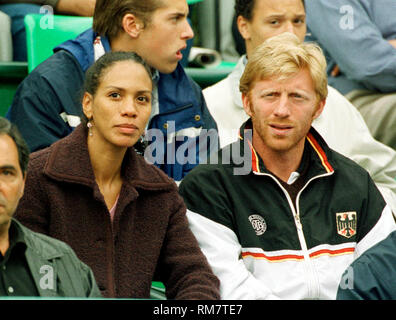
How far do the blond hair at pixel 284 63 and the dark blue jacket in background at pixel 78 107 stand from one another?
20.3 inches

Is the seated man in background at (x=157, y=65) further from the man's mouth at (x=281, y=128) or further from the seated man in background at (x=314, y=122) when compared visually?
the man's mouth at (x=281, y=128)

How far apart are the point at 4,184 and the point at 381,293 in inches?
48.9

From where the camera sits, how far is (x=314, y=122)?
13.2ft

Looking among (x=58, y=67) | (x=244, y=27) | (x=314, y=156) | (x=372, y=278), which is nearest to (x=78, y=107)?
(x=58, y=67)

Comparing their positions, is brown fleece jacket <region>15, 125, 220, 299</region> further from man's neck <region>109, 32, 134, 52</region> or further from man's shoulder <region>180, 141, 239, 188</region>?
man's neck <region>109, 32, 134, 52</region>

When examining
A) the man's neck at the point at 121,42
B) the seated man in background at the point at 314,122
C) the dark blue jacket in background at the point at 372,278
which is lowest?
the dark blue jacket in background at the point at 372,278

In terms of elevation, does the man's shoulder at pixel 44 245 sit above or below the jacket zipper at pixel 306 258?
above

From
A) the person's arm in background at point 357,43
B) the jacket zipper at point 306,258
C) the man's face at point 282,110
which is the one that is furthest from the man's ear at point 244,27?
the jacket zipper at point 306,258

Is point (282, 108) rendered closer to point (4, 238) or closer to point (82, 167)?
point (82, 167)

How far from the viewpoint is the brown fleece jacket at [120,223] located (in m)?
2.89

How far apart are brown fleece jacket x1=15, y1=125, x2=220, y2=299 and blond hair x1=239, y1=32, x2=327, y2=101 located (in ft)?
1.65

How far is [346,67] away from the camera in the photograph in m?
4.56

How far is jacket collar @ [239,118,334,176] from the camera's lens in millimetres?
3166

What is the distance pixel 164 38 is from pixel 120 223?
1064 millimetres
